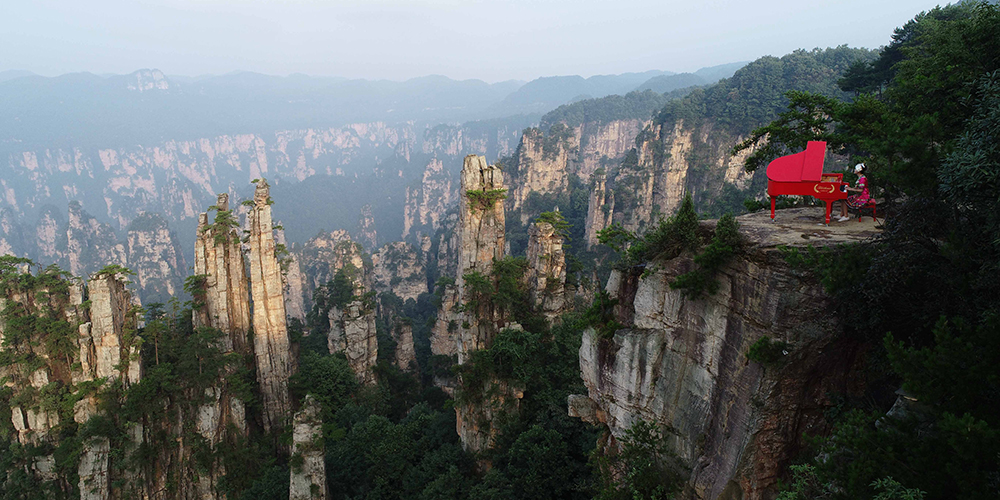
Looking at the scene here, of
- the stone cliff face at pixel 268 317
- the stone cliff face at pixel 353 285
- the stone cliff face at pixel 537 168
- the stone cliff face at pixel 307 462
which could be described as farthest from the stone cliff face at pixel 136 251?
the stone cliff face at pixel 307 462

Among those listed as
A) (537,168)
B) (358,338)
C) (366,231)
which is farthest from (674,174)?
(366,231)

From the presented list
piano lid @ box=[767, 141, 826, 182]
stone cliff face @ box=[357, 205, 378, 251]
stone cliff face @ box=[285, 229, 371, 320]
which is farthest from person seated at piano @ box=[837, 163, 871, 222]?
stone cliff face @ box=[357, 205, 378, 251]

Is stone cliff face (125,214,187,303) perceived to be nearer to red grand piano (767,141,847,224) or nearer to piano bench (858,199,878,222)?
red grand piano (767,141,847,224)

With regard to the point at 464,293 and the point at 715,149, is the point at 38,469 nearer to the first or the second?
the point at 464,293

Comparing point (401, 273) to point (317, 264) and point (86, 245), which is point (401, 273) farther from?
point (86, 245)

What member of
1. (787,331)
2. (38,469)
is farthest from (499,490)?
(38,469)
